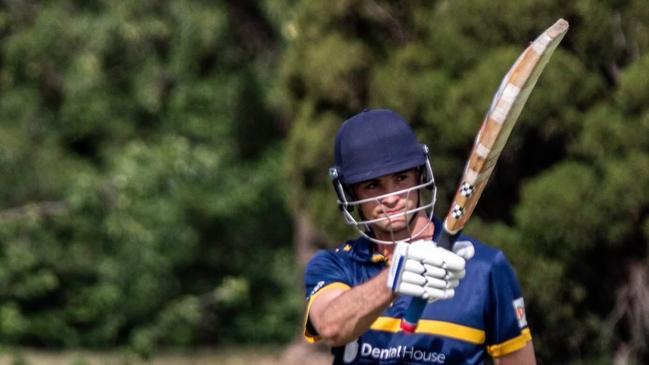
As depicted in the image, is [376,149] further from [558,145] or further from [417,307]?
[558,145]

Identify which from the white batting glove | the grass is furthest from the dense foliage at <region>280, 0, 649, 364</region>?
the white batting glove

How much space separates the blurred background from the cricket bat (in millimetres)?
3562

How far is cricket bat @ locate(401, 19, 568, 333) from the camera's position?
396 cm

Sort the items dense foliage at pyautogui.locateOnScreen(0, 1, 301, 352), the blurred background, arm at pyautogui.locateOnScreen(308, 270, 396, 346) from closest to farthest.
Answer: arm at pyautogui.locateOnScreen(308, 270, 396, 346) → the blurred background → dense foliage at pyautogui.locateOnScreen(0, 1, 301, 352)

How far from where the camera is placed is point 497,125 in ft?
13.3

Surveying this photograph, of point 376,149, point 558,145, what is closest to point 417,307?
point 376,149

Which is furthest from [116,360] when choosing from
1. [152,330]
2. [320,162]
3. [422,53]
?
[422,53]

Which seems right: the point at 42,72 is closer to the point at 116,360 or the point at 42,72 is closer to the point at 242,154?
the point at 242,154

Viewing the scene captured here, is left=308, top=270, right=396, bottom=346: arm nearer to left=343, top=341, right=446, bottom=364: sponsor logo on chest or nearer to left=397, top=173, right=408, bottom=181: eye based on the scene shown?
left=343, top=341, right=446, bottom=364: sponsor logo on chest

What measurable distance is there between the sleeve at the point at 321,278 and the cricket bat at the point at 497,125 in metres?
0.34

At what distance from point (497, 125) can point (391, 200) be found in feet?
1.64

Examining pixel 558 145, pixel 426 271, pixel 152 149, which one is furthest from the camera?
pixel 152 149

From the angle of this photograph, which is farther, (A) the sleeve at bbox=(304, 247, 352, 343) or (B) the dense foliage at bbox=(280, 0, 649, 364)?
(B) the dense foliage at bbox=(280, 0, 649, 364)

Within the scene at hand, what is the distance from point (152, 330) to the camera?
34.2 ft
